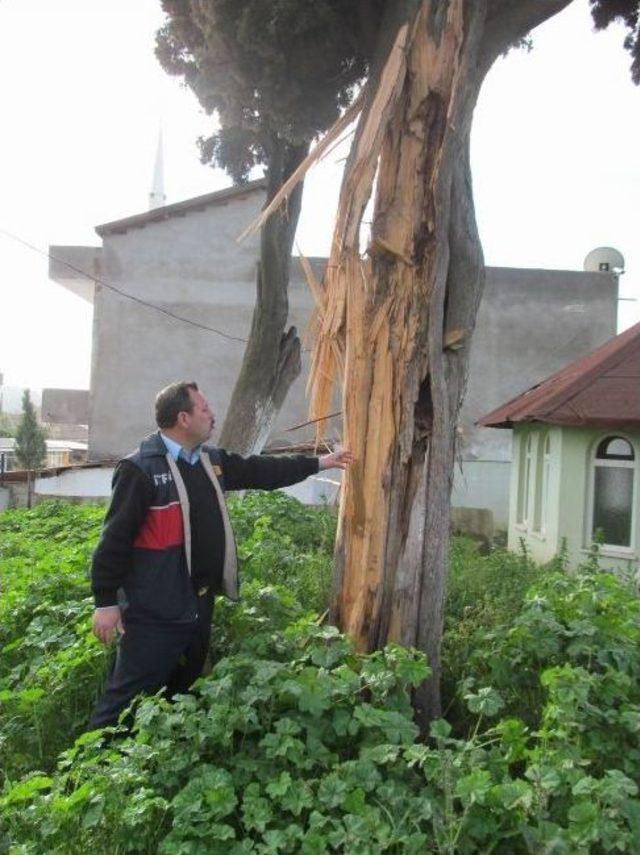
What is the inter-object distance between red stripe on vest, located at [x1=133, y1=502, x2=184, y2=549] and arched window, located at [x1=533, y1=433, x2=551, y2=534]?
1046 cm

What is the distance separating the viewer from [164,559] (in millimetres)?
4012

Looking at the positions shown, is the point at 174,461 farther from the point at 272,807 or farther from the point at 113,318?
the point at 113,318

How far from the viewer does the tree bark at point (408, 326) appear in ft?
14.8

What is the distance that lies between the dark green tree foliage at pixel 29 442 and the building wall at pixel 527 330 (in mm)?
14790

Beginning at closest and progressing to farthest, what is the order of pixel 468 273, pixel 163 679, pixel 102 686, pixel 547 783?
pixel 547 783
pixel 163 679
pixel 102 686
pixel 468 273

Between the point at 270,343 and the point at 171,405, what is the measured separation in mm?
7571

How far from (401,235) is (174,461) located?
1.80 metres

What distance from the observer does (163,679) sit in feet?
13.2

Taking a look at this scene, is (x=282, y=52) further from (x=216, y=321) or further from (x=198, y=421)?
(x=216, y=321)

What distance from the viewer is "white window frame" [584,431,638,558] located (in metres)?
12.2

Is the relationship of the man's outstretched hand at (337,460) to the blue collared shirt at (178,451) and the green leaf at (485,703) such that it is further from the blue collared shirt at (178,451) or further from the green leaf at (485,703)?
the green leaf at (485,703)

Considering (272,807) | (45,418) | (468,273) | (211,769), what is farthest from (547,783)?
(45,418)

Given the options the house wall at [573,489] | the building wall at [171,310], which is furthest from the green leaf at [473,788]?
the building wall at [171,310]

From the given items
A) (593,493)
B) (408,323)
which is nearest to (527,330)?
(593,493)
